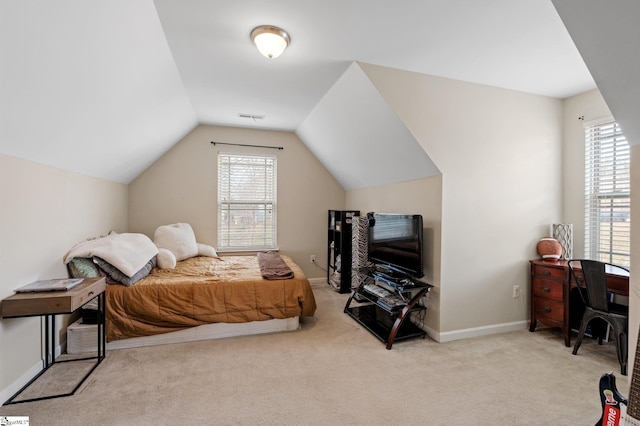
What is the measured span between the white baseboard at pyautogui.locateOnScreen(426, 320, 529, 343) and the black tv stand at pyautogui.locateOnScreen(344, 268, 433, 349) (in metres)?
0.15

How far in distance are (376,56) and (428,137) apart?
889mm

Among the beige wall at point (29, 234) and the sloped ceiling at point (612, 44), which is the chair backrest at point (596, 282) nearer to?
the sloped ceiling at point (612, 44)

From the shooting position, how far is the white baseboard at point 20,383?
184 centimetres

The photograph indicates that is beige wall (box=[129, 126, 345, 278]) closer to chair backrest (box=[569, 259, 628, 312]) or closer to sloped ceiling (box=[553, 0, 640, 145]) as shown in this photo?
chair backrest (box=[569, 259, 628, 312])

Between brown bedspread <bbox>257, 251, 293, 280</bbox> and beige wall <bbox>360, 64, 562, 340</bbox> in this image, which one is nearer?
beige wall <bbox>360, 64, 562, 340</bbox>

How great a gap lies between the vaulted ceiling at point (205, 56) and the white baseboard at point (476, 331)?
205cm

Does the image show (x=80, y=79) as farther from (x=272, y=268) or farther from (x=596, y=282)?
(x=596, y=282)

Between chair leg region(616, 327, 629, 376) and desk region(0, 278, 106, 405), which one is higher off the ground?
desk region(0, 278, 106, 405)

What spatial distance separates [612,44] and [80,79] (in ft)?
9.45

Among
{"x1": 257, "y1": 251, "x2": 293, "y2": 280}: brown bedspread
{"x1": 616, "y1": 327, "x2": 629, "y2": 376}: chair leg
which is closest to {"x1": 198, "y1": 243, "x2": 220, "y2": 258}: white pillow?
{"x1": 257, "y1": 251, "x2": 293, "y2": 280}: brown bedspread

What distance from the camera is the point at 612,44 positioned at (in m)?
1.29

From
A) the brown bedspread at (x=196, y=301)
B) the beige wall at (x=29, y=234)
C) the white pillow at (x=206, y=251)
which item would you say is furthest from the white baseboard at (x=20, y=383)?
the white pillow at (x=206, y=251)

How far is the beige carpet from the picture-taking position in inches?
69.7

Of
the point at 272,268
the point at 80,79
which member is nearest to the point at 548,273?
the point at 272,268
